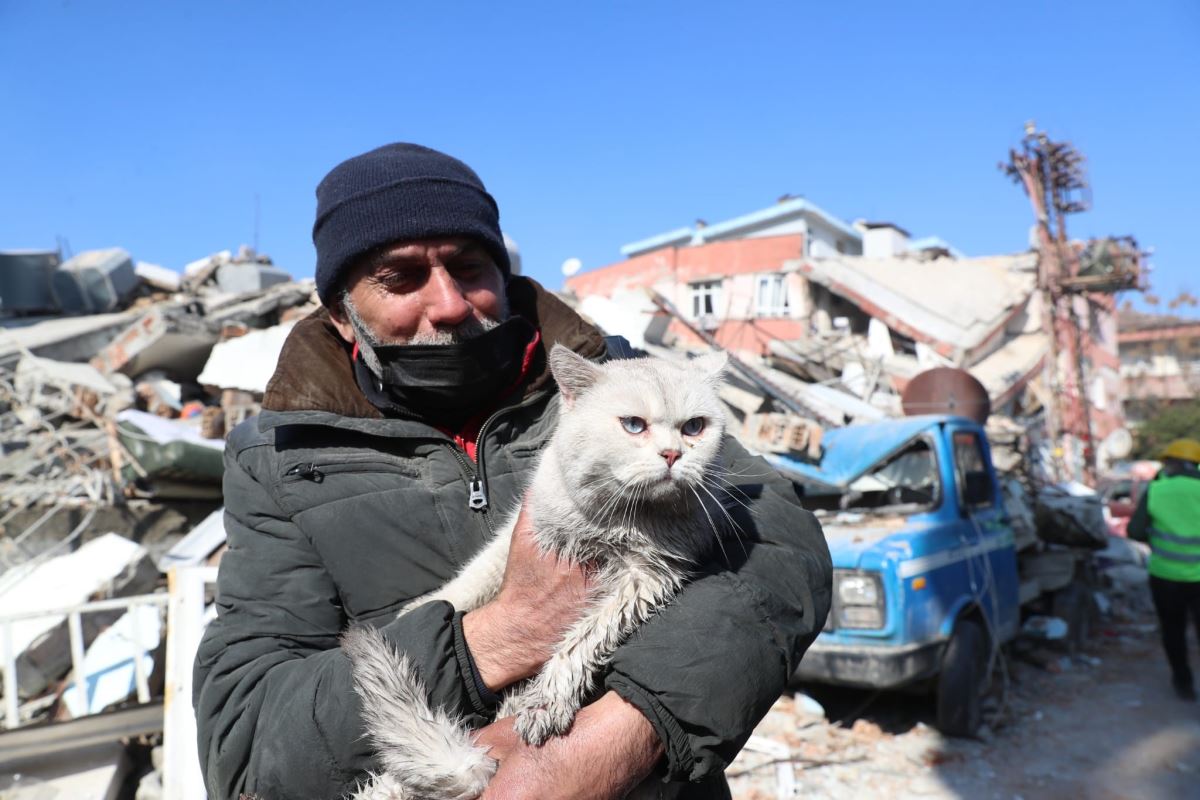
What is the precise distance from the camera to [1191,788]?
4.77m

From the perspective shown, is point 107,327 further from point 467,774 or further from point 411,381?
point 467,774

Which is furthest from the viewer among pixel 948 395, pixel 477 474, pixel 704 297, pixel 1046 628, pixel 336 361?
pixel 704 297

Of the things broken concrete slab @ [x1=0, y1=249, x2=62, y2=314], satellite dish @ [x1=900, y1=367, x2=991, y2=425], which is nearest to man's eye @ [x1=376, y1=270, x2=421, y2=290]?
satellite dish @ [x1=900, y1=367, x2=991, y2=425]

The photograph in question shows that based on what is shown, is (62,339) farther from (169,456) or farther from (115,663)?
(115,663)

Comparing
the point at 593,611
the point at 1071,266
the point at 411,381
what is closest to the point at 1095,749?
the point at 593,611

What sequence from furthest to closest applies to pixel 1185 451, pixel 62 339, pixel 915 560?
1. pixel 62 339
2. pixel 1185 451
3. pixel 915 560

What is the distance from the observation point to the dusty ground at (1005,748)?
15.8 ft

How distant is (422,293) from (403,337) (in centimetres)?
12

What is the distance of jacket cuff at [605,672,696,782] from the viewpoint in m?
1.29

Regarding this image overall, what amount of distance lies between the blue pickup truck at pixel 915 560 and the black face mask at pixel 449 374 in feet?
13.3

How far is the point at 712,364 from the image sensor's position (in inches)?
80.0

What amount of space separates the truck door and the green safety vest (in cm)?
138

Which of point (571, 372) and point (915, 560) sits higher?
point (571, 372)

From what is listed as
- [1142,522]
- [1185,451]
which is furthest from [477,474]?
[1185,451]
